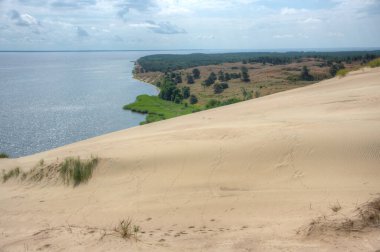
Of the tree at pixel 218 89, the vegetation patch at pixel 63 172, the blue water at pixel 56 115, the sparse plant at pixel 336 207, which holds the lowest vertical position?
the blue water at pixel 56 115

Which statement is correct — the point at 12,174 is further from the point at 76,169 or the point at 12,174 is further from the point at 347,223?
the point at 347,223

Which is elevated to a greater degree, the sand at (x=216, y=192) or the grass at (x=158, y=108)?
the sand at (x=216, y=192)

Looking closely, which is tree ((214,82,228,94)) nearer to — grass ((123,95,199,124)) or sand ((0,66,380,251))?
grass ((123,95,199,124))

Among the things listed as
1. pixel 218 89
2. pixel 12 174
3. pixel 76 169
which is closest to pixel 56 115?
pixel 218 89

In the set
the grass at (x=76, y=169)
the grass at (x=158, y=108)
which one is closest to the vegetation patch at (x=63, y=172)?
the grass at (x=76, y=169)

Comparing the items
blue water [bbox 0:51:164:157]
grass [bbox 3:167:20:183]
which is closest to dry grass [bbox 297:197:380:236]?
grass [bbox 3:167:20:183]

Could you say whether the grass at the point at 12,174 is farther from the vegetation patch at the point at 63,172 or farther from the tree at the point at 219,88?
the tree at the point at 219,88
